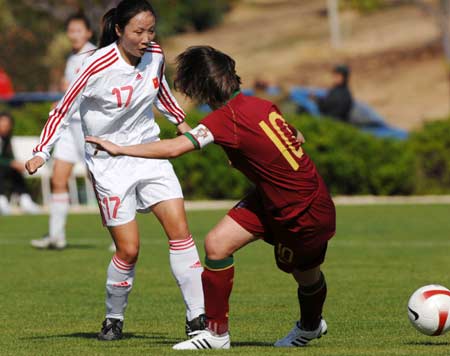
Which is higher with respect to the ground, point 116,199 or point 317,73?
point 116,199

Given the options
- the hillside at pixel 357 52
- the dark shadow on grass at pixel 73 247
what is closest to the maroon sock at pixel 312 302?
the dark shadow on grass at pixel 73 247

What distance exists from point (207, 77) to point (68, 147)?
22.5ft

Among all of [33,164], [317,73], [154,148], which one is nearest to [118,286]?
[33,164]

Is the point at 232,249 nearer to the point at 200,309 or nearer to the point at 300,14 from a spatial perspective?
the point at 200,309

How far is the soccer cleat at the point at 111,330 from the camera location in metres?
8.50

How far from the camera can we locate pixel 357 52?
61.3 metres

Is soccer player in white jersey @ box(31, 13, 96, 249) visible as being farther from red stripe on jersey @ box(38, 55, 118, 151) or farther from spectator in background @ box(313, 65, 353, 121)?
spectator in background @ box(313, 65, 353, 121)

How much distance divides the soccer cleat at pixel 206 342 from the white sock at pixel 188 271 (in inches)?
27.4

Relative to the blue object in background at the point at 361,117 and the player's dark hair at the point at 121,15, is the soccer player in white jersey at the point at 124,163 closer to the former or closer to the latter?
the player's dark hair at the point at 121,15

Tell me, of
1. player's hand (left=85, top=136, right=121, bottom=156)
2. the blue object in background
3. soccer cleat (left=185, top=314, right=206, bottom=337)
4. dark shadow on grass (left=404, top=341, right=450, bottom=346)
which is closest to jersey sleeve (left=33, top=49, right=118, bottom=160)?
player's hand (left=85, top=136, right=121, bottom=156)

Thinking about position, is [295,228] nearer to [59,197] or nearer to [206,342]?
[206,342]

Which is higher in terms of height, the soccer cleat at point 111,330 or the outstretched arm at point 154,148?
the outstretched arm at point 154,148

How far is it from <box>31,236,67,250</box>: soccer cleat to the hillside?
2984cm

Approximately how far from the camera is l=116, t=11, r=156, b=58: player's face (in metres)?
8.25
